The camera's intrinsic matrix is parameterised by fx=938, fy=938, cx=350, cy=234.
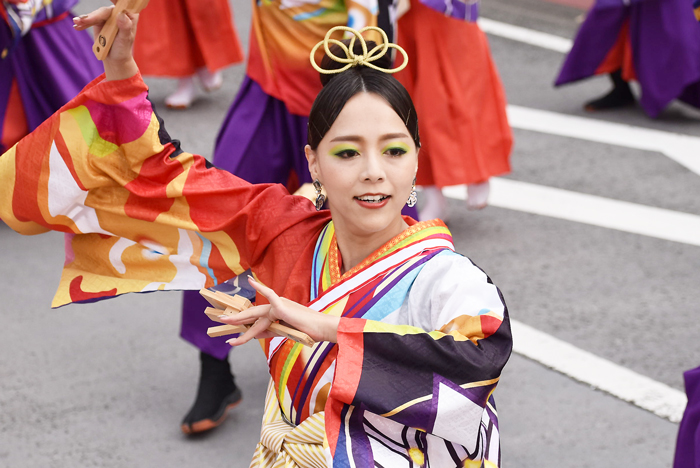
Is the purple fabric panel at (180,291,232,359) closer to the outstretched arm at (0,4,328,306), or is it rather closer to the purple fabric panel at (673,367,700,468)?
the outstretched arm at (0,4,328,306)

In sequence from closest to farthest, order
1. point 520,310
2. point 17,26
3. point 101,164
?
point 101,164 → point 520,310 → point 17,26

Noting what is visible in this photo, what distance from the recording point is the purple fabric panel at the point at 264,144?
316 centimetres

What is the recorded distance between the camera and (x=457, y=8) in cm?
430

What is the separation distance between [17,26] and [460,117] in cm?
211

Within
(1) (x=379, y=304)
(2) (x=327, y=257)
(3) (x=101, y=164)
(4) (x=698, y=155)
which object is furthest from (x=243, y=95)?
(4) (x=698, y=155)

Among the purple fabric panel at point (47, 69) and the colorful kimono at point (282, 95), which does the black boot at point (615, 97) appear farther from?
the colorful kimono at point (282, 95)

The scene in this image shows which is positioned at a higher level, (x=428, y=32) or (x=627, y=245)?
(x=428, y=32)

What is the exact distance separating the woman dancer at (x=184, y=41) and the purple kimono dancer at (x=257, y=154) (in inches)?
125

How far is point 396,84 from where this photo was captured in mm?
1934

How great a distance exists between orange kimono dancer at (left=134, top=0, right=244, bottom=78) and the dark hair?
441 centimetres

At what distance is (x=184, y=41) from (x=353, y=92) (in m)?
4.67

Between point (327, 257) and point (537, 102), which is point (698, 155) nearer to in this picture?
point (537, 102)

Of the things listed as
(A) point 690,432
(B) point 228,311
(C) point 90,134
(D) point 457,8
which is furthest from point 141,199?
(D) point 457,8

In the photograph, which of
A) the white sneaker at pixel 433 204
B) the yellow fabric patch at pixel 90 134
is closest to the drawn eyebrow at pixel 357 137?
the yellow fabric patch at pixel 90 134
